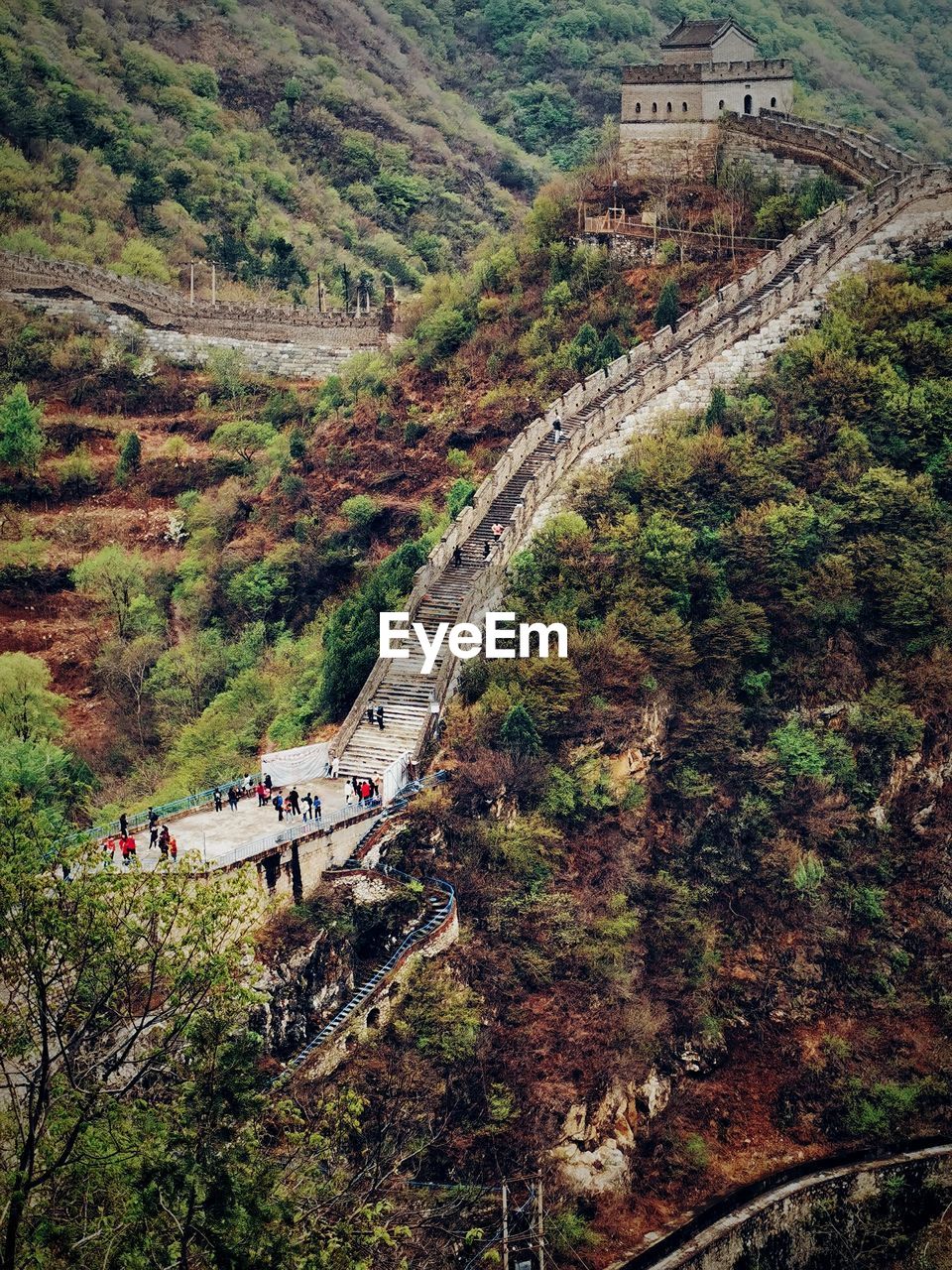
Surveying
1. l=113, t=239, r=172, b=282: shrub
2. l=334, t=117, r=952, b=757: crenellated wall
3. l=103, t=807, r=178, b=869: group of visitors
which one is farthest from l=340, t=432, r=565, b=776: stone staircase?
l=113, t=239, r=172, b=282: shrub

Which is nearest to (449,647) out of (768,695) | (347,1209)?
(768,695)

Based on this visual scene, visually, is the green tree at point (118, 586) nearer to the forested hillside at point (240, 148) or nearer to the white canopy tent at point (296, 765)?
the white canopy tent at point (296, 765)

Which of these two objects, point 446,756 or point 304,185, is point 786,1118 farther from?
point 304,185

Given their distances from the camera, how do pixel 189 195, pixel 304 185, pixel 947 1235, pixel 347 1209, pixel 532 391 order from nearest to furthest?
pixel 347 1209
pixel 947 1235
pixel 532 391
pixel 189 195
pixel 304 185

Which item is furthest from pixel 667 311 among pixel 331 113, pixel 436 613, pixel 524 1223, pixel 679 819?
pixel 331 113

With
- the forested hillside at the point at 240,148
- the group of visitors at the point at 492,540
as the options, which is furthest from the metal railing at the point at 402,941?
the forested hillside at the point at 240,148

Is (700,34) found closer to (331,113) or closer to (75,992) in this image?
(331,113)
